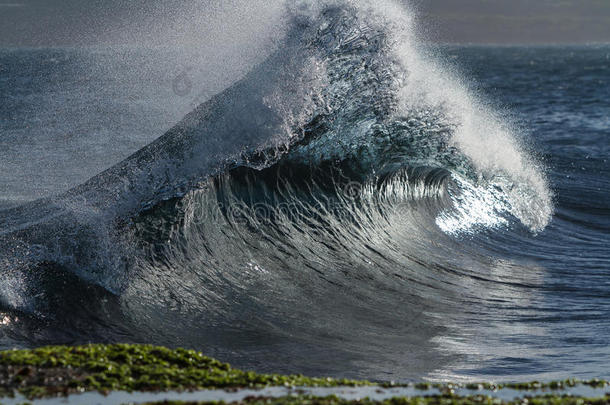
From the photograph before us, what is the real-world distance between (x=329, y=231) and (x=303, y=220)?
15.6 inches

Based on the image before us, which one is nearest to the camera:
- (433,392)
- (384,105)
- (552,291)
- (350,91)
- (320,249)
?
(433,392)

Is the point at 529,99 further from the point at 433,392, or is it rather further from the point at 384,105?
the point at 433,392

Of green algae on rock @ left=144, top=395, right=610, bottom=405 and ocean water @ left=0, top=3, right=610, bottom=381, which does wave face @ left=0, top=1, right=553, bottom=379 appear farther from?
green algae on rock @ left=144, top=395, right=610, bottom=405

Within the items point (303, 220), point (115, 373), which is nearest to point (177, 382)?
point (115, 373)

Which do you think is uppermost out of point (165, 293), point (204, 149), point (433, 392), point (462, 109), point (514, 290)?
point (462, 109)

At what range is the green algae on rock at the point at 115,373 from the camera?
4.20 metres

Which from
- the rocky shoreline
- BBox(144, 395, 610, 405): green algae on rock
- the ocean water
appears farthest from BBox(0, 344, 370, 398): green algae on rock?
the ocean water

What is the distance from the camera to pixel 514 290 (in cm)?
863

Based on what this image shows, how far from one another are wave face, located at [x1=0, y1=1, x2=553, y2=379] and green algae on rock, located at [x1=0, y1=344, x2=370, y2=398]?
111 cm

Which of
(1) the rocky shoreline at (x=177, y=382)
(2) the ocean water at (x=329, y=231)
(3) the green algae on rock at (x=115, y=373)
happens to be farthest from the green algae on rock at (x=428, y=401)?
(2) the ocean water at (x=329, y=231)

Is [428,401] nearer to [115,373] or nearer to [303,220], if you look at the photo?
[115,373]

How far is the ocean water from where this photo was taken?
6387mm

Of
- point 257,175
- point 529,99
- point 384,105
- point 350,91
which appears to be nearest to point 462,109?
point 384,105

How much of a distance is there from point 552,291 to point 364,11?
16.1 feet
